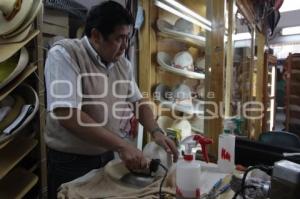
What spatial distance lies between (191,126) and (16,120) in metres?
1.38

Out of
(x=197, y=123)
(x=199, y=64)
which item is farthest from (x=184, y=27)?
(x=197, y=123)

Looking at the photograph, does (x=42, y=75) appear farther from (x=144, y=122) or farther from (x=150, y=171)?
(x=150, y=171)

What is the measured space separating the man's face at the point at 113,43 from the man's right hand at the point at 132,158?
1.66 ft

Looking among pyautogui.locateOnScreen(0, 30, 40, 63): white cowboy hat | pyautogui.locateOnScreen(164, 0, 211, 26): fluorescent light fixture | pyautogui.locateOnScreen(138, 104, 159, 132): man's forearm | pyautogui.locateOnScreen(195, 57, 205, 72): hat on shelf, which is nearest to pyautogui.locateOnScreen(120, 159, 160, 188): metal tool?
pyautogui.locateOnScreen(138, 104, 159, 132): man's forearm

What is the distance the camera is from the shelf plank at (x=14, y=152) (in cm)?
135

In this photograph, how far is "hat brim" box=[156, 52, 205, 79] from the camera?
86.3 inches

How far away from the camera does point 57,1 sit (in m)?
1.54

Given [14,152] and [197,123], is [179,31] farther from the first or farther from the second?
[14,152]

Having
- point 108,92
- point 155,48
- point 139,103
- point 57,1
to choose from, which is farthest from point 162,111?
point 57,1

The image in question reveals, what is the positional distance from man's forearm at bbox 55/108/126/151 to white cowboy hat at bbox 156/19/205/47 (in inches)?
48.8

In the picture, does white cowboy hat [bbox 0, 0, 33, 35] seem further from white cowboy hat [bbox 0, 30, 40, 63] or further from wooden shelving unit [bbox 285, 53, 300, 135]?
wooden shelving unit [bbox 285, 53, 300, 135]

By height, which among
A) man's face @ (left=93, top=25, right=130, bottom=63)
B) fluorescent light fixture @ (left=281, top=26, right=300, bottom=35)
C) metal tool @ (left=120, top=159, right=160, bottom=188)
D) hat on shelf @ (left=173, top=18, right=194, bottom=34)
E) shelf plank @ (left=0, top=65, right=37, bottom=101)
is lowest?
metal tool @ (left=120, top=159, right=160, bottom=188)

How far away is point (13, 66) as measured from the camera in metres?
1.38

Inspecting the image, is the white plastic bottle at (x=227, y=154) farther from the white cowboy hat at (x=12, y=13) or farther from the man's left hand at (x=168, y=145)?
the white cowboy hat at (x=12, y=13)
